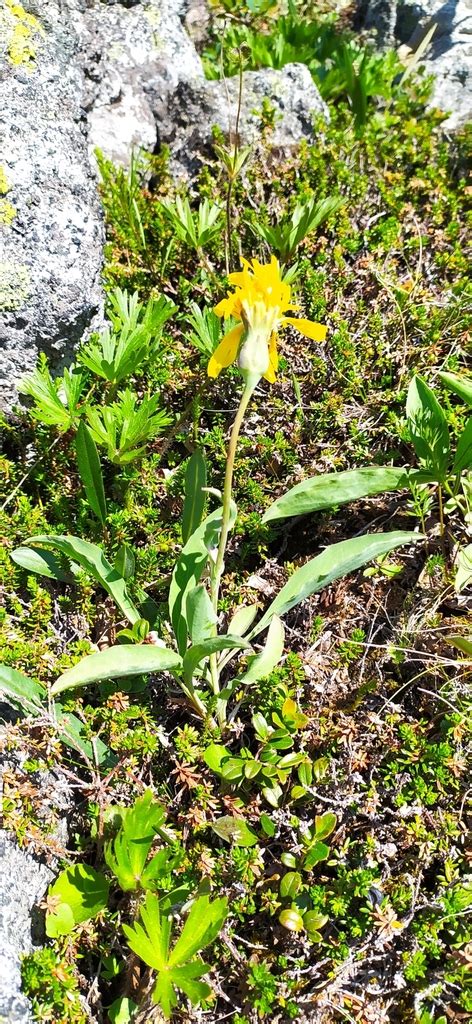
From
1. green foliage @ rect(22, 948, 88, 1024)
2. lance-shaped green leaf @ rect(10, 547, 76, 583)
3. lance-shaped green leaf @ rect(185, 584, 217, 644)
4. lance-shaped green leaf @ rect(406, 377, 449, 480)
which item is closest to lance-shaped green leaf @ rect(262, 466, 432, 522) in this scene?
lance-shaped green leaf @ rect(406, 377, 449, 480)

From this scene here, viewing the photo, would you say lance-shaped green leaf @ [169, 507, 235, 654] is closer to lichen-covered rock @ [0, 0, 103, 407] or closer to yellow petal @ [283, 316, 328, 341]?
yellow petal @ [283, 316, 328, 341]

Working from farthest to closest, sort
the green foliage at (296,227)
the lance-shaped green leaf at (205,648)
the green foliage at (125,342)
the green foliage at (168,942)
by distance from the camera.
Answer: the green foliage at (296,227)
the green foliage at (125,342)
the lance-shaped green leaf at (205,648)
the green foliage at (168,942)

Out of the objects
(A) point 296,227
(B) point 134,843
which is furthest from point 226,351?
(B) point 134,843

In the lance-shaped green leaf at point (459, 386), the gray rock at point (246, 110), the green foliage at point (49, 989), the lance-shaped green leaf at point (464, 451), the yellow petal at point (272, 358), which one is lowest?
the green foliage at point (49, 989)

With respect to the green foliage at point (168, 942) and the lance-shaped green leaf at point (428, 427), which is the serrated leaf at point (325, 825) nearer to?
the green foliage at point (168, 942)

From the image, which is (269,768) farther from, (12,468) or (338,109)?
(338,109)

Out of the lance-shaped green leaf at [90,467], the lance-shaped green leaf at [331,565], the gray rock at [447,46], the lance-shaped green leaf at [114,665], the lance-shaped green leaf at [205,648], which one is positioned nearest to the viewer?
the lance-shaped green leaf at [205,648]

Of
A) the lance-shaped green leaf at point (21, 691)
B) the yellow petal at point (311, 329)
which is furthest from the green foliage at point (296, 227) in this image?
the lance-shaped green leaf at point (21, 691)
